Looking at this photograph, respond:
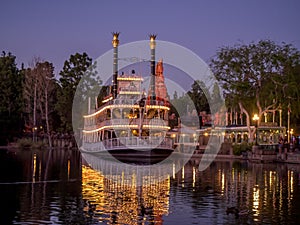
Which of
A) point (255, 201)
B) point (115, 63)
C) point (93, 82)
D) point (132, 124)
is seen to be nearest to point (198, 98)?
point (93, 82)

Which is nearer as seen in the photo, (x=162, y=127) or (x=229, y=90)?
A: (x=162, y=127)

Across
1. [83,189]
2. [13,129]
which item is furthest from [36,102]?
[83,189]

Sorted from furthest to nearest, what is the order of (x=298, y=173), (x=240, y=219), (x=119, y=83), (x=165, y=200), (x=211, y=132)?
(x=211, y=132) < (x=119, y=83) < (x=298, y=173) < (x=165, y=200) < (x=240, y=219)

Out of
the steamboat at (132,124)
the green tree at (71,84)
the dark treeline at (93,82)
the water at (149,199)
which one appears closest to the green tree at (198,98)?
the dark treeline at (93,82)

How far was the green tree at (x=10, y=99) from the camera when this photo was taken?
331 ft

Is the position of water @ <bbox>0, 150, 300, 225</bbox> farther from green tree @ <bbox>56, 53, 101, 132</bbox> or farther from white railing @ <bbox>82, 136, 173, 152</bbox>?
green tree @ <bbox>56, 53, 101, 132</bbox>

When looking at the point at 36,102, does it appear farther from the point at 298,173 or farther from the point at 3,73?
the point at 298,173

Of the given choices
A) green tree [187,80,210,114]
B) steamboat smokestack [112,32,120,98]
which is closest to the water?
steamboat smokestack [112,32,120,98]

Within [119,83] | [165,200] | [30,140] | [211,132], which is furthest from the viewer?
[30,140]

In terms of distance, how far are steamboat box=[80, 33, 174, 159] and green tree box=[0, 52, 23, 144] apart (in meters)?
35.9

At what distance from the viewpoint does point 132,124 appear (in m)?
58.1

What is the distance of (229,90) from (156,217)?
46.2 m

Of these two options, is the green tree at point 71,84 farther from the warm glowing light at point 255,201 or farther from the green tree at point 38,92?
the warm glowing light at point 255,201

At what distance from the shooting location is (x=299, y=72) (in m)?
65.2
